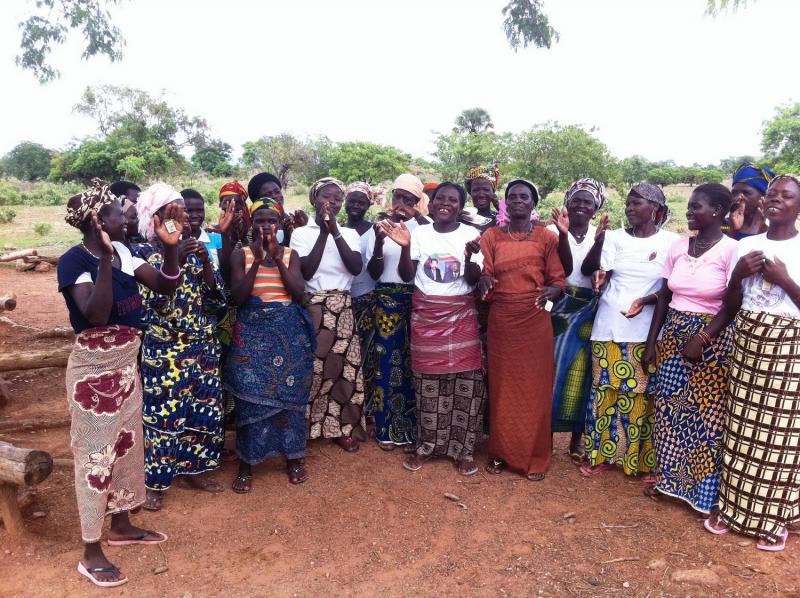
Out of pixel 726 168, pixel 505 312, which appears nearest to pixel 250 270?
pixel 505 312

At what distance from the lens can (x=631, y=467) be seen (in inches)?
156

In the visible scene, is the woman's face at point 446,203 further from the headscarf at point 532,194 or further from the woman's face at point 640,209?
the woman's face at point 640,209

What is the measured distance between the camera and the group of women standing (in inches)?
117

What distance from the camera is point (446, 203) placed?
12.6 ft

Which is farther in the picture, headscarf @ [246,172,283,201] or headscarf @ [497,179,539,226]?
headscarf @ [246,172,283,201]

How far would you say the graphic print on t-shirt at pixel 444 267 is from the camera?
387cm

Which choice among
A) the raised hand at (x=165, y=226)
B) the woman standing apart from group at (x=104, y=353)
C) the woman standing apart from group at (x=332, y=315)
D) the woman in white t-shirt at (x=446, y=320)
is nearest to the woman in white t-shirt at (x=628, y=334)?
the woman in white t-shirt at (x=446, y=320)

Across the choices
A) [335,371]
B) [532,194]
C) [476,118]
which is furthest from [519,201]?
[476,118]

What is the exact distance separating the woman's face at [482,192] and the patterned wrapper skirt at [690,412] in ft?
5.87

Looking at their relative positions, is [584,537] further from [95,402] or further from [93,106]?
[93,106]

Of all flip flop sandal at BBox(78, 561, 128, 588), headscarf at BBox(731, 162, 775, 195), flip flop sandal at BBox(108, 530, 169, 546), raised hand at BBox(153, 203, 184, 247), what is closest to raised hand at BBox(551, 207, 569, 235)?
headscarf at BBox(731, 162, 775, 195)

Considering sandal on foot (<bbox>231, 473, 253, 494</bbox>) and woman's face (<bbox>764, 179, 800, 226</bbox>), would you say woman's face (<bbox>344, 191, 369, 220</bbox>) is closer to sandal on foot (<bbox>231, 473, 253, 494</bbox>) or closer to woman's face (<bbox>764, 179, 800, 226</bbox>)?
sandal on foot (<bbox>231, 473, 253, 494</bbox>)

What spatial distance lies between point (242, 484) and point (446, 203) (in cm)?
225

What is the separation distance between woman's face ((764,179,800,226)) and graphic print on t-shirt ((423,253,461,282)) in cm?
175
